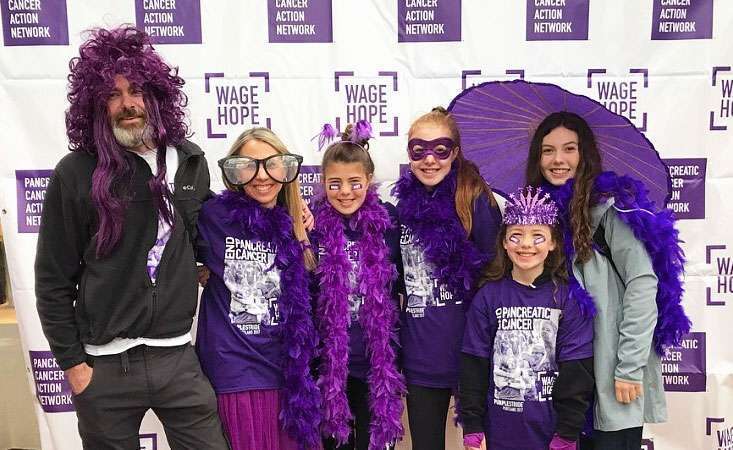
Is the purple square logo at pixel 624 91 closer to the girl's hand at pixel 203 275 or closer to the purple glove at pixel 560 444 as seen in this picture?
the purple glove at pixel 560 444

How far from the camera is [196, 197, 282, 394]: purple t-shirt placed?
2043 mm

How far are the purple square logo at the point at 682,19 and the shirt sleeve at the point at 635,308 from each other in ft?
4.18

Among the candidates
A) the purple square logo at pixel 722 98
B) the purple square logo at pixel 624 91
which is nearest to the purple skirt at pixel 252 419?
the purple square logo at pixel 624 91

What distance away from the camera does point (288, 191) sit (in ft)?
7.18

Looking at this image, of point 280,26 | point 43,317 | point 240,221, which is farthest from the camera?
point 280,26

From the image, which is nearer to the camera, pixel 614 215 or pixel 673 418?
pixel 614 215

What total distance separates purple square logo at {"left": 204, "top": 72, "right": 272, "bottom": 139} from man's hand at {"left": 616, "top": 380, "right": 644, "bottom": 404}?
6.09 feet

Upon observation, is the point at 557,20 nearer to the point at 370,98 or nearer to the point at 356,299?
the point at 370,98

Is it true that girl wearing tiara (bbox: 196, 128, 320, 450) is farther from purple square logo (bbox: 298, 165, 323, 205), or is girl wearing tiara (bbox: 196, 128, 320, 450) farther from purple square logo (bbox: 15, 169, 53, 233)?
purple square logo (bbox: 15, 169, 53, 233)

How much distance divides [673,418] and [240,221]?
233 centimetres

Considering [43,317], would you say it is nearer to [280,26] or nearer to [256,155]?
[256,155]

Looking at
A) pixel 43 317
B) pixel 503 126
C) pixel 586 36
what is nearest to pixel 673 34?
pixel 586 36

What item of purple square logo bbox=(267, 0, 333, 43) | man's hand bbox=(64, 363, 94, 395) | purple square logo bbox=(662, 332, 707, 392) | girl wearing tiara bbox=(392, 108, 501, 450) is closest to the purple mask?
girl wearing tiara bbox=(392, 108, 501, 450)

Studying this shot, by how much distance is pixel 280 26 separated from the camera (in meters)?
2.71
